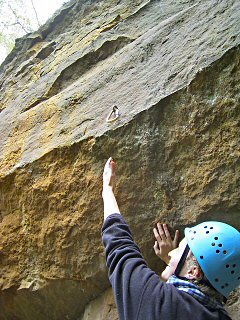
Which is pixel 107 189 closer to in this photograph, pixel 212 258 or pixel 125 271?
pixel 125 271

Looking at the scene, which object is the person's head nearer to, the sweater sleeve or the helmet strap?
the helmet strap

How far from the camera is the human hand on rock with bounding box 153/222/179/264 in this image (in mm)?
2482

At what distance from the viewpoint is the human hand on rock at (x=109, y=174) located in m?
2.61

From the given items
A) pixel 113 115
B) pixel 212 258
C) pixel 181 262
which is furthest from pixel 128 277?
pixel 113 115

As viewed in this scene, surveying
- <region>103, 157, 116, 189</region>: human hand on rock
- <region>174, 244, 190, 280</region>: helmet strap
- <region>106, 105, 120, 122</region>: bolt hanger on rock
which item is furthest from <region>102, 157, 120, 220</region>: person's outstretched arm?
<region>174, 244, 190, 280</region>: helmet strap

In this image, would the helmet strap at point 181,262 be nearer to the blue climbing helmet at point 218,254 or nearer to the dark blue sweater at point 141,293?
the blue climbing helmet at point 218,254

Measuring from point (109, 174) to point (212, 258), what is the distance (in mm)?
1052

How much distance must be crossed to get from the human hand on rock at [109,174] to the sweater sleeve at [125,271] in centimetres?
55

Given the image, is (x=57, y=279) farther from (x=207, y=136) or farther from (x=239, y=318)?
(x=207, y=136)

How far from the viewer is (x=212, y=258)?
73.0 inches

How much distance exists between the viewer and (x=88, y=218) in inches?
110

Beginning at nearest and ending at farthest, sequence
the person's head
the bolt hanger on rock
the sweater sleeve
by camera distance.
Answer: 1. the sweater sleeve
2. the person's head
3. the bolt hanger on rock

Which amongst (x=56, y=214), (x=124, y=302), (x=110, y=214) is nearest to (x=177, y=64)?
(x=110, y=214)

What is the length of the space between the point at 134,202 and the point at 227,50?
126 centimetres
